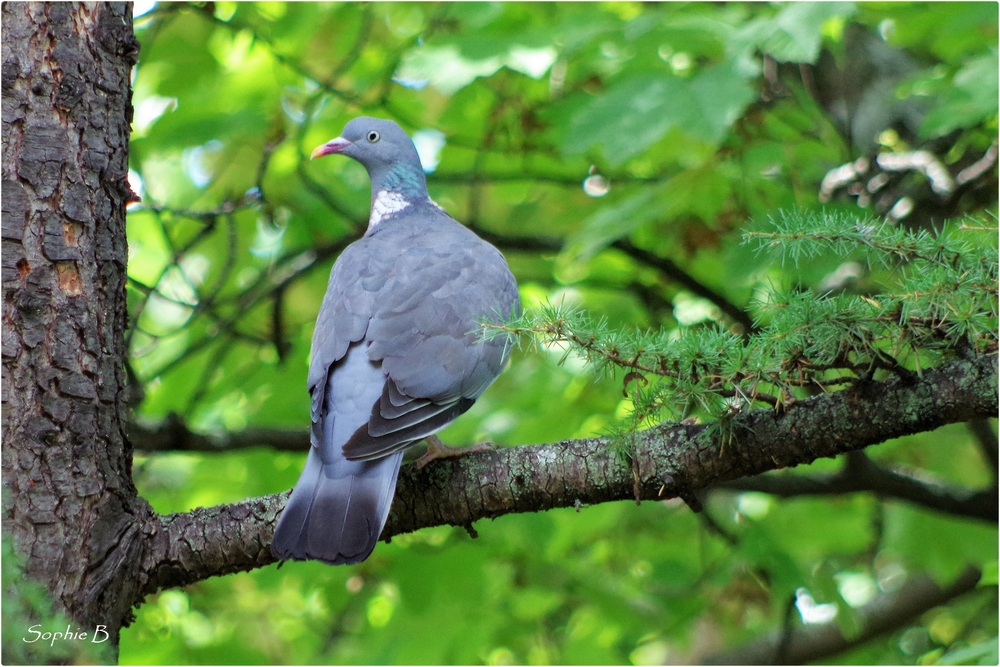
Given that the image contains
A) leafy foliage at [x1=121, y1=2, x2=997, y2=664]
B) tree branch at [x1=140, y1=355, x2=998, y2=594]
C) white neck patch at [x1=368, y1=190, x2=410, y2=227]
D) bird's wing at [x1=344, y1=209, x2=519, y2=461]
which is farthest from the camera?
white neck patch at [x1=368, y1=190, x2=410, y2=227]

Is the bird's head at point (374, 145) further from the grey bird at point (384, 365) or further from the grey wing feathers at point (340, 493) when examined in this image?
the grey wing feathers at point (340, 493)

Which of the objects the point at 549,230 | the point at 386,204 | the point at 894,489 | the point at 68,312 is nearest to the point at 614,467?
the point at 68,312

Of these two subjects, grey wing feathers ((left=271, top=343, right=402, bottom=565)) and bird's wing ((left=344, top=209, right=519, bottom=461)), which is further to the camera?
bird's wing ((left=344, top=209, right=519, bottom=461))

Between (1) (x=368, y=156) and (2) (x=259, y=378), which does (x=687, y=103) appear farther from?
(2) (x=259, y=378)

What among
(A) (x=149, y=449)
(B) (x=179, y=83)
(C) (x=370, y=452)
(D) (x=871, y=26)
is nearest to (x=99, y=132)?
(C) (x=370, y=452)

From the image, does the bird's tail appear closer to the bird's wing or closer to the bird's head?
the bird's wing

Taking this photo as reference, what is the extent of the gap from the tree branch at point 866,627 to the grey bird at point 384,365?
2439mm

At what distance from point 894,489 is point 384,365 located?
2.09 m

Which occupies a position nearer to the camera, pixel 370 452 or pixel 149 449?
pixel 370 452

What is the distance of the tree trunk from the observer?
218 cm

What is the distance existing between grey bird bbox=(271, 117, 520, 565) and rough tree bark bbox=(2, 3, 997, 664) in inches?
6.3

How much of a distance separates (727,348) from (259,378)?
8.63 feet

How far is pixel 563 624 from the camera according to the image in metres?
4.43

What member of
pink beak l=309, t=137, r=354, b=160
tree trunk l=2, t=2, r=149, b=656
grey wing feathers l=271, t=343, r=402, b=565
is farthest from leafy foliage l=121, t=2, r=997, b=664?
tree trunk l=2, t=2, r=149, b=656
